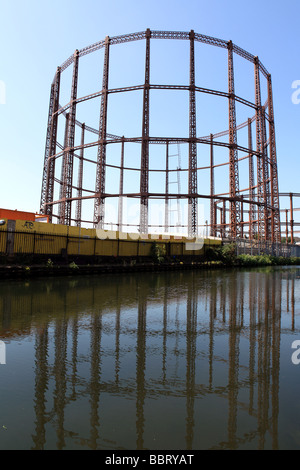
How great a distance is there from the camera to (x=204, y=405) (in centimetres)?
273

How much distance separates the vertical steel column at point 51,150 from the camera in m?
32.8

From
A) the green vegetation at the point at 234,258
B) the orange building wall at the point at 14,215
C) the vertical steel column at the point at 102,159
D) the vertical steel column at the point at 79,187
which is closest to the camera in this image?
the orange building wall at the point at 14,215

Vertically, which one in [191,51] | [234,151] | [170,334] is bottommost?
[170,334]

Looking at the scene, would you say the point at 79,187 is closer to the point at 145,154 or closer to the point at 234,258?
the point at 145,154

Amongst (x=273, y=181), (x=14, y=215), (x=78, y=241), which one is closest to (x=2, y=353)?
(x=78, y=241)

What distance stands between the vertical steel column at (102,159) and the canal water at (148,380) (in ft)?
68.3

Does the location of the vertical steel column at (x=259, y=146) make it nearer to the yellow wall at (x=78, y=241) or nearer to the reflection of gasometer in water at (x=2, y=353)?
the yellow wall at (x=78, y=241)

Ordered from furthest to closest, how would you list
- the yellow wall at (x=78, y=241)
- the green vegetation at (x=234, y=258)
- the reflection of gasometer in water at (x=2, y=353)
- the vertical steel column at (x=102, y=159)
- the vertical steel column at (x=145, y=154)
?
the green vegetation at (x=234, y=258)
the vertical steel column at (x=102, y=159)
the vertical steel column at (x=145, y=154)
the yellow wall at (x=78, y=241)
the reflection of gasometer in water at (x=2, y=353)

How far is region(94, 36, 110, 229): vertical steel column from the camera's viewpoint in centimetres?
2726

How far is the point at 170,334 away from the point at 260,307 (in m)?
3.57

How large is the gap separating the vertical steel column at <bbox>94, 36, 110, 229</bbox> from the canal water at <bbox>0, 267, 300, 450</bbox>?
20.8 m

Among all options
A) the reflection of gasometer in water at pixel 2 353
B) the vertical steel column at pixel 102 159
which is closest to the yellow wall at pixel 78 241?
the vertical steel column at pixel 102 159

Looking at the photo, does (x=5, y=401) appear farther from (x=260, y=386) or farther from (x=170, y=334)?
(x=170, y=334)

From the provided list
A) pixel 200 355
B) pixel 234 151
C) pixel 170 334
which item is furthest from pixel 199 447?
pixel 234 151
